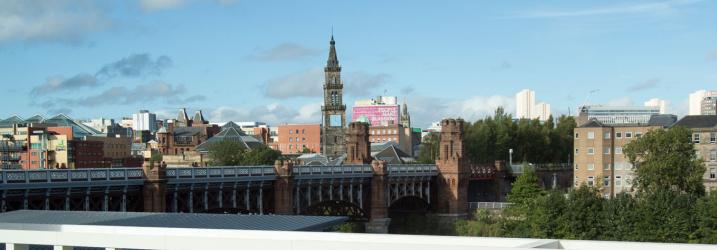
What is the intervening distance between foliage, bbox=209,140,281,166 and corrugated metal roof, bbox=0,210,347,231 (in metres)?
100

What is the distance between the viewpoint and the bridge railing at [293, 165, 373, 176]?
72.4 meters

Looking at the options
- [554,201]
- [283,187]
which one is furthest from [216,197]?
[554,201]

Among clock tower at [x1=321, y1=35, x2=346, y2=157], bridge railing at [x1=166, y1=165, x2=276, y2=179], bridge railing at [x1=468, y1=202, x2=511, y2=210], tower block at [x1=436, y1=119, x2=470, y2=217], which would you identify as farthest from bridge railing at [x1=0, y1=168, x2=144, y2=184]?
clock tower at [x1=321, y1=35, x2=346, y2=157]

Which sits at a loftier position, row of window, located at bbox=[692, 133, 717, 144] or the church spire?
the church spire

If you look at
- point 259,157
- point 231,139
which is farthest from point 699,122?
point 231,139

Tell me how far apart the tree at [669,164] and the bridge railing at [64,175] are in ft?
152

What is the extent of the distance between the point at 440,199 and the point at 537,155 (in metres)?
45.7

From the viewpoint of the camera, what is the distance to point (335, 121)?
615 feet

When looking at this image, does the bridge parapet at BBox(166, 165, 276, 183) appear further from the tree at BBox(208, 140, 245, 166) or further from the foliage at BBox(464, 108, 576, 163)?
the tree at BBox(208, 140, 245, 166)

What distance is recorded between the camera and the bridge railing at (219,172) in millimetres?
58312

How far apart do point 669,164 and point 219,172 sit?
41.2 meters

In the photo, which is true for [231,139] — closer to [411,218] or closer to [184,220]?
[411,218]

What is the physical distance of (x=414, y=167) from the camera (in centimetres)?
9244

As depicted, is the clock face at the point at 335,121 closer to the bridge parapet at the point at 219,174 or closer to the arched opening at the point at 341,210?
the arched opening at the point at 341,210
